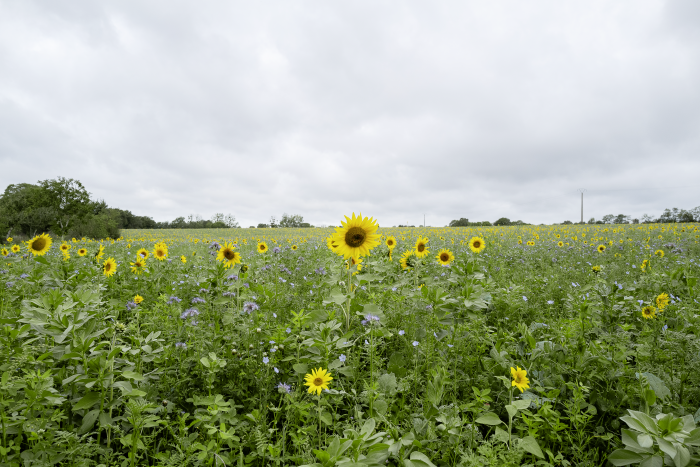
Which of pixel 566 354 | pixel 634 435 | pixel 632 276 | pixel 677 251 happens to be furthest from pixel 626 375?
pixel 677 251

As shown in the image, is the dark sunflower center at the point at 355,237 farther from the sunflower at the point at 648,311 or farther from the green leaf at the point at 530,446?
the sunflower at the point at 648,311

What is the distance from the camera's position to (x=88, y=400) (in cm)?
176

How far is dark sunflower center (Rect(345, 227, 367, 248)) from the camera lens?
2850mm

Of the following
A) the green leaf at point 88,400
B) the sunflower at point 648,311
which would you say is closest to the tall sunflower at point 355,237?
the green leaf at point 88,400

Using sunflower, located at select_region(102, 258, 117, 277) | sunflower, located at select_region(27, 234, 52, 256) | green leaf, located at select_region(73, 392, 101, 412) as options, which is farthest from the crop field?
sunflower, located at select_region(27, 234, 52, 256)

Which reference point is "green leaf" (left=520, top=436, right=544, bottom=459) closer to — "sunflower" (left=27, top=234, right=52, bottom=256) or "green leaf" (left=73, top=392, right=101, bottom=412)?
"green leaf" (left=73, top=392, right=101, bottom=412)

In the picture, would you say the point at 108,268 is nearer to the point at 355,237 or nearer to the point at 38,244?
the point at 38,244

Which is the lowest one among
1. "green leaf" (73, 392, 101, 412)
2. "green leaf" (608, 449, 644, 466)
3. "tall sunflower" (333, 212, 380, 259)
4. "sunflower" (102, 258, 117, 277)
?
"green leaf" (73, 392, 101, 412)

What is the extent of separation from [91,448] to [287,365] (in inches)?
50.8

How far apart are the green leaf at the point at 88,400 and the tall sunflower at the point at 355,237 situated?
1874mm

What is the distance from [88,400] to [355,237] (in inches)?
82.7

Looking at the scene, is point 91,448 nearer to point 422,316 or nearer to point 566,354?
point 422,316

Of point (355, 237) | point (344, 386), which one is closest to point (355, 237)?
point (355, 237)

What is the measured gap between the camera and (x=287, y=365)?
262 cm
